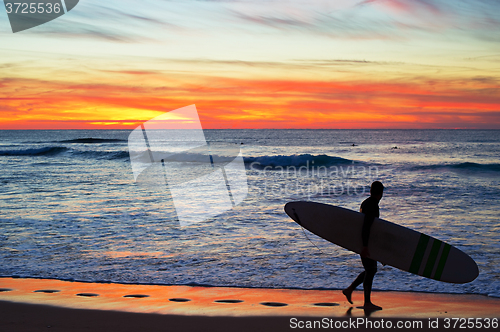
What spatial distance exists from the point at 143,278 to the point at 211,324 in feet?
5.92

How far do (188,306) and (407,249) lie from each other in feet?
8.93

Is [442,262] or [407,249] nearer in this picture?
[442,262]

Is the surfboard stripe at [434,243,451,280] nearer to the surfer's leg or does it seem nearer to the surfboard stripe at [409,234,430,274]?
the surfboard stripe at [409,234,430,274]

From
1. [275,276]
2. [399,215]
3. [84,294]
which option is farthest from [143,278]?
[399,215]

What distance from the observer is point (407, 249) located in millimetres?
4816

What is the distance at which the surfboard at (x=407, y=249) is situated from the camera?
463cm

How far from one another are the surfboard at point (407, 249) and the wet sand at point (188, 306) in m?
0.33

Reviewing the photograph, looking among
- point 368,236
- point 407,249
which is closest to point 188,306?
point 368,236

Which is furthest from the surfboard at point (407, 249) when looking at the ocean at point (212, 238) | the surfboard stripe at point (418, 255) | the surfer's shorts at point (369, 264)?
the ocean at point (212, 238)

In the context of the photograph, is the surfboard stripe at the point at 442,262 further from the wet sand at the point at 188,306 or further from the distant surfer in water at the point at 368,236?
the distant surfer in water at the point at 368,236

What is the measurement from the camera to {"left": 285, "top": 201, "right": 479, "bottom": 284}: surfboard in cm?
463

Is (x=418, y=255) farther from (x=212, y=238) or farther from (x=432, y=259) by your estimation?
(x=212, y=238)

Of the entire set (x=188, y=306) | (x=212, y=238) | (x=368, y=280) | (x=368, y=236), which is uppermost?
(x=368, y=236)

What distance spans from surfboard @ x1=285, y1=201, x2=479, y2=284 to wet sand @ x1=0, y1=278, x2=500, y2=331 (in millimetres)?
325
